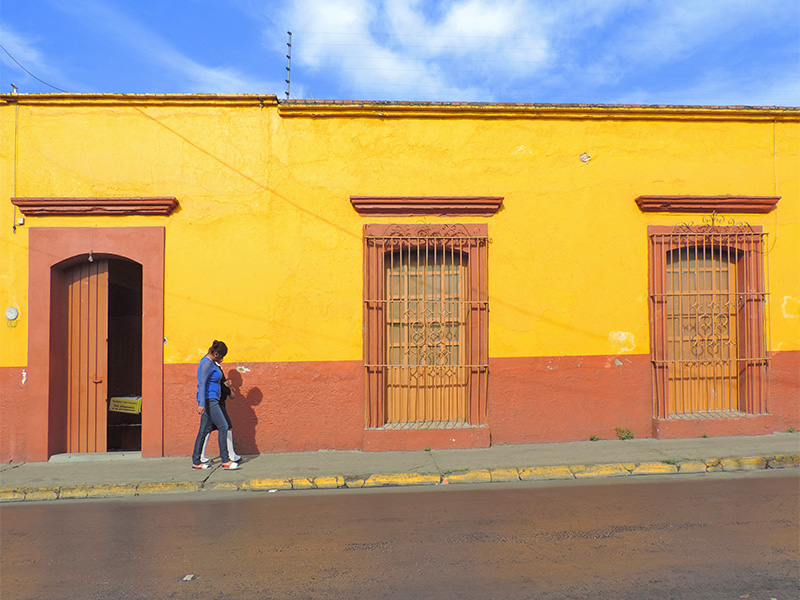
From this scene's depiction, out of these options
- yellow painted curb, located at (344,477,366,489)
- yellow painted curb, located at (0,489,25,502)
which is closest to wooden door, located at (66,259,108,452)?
yellow painted curb, located at (0,489,25,502)

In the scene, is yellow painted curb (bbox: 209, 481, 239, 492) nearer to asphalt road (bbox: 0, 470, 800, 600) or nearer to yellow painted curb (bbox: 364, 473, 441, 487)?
asphalt road (bbox: 0, 470, 800, 600)

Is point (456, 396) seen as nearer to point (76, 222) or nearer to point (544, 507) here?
point (544, 507)

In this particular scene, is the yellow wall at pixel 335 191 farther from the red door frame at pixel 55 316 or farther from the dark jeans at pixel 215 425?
the dark jeans at pixel 215 425

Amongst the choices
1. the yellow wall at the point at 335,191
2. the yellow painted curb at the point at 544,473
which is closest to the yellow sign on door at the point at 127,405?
the yellow wall at the point at 335,191

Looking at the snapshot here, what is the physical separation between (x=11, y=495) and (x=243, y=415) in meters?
2.44

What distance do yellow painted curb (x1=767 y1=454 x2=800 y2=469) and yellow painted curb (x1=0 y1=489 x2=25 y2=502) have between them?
26.3 feet

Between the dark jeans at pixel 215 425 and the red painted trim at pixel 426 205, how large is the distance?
2.94 m

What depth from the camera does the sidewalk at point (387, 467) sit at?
578cm

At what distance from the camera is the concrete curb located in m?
5.68

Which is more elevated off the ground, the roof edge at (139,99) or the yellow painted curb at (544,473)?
the roof edge at (139,99)

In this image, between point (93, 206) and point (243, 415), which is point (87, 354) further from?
point (243, 415)

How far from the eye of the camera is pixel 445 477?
5.88 m

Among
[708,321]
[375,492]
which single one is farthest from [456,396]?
[708,321]

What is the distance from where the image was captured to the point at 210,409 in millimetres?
6301
